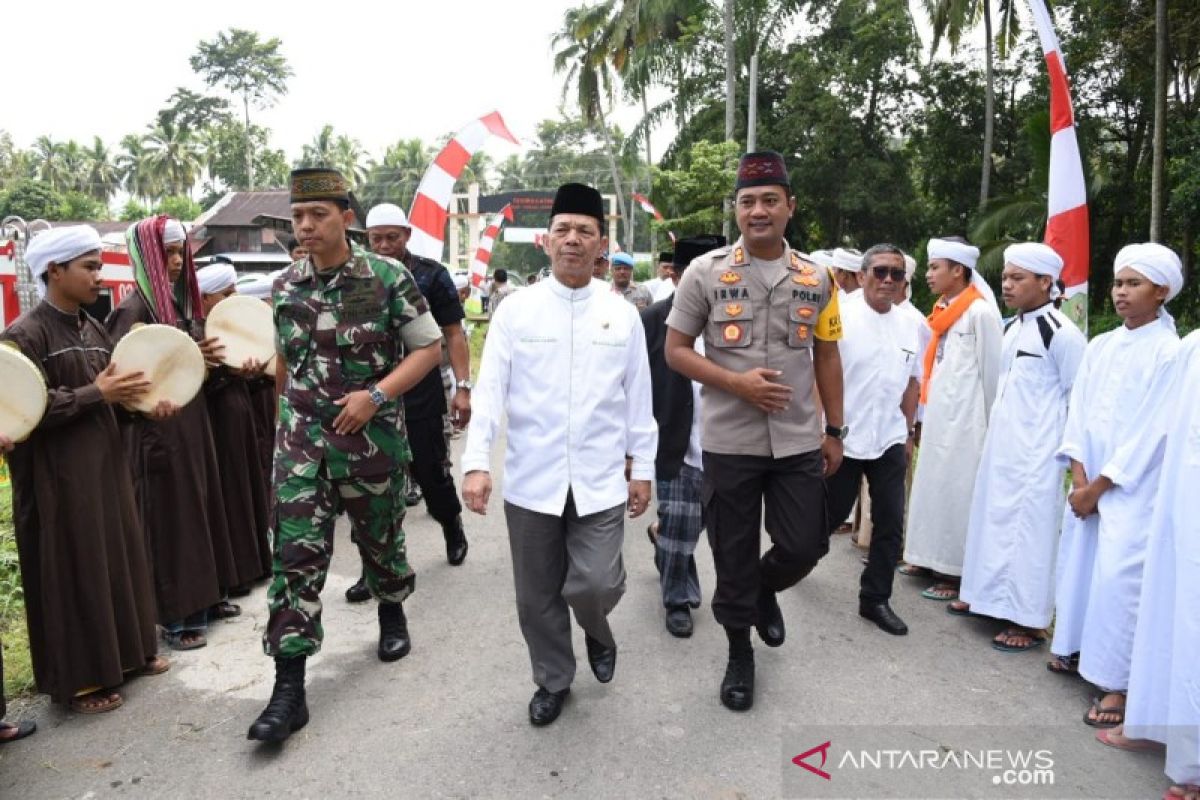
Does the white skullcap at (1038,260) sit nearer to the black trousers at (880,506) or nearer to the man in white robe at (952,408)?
the man in white robe at (952,408)

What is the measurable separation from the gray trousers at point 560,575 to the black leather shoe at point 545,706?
0.12 ft

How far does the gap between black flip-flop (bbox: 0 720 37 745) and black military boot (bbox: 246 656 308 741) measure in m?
0.88

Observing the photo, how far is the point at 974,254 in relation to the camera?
16.5ft

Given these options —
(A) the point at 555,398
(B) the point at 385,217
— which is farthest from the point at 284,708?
(B) the point at 385,217

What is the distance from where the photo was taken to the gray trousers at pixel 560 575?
3.39 metres

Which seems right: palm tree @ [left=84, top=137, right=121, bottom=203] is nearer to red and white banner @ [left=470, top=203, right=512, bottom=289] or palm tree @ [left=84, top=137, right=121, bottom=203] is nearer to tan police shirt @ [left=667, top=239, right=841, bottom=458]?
red and white banner @ [left=470, top=203, right=512, bottom=289]

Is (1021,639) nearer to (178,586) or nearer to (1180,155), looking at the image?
(178,586)

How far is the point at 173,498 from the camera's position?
414 cm

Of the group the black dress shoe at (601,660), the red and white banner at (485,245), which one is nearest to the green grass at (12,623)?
the black dress shoe at (601,660)

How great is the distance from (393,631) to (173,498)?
1.24 meters

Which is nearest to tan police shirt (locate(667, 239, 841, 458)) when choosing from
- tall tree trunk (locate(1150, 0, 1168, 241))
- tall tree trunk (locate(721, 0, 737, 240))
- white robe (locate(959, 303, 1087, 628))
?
white robe (locate(959, 303, 1087, 628))

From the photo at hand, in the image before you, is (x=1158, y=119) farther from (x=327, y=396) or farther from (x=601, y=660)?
(x=327, y=396)

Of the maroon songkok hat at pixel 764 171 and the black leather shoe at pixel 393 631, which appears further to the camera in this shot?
the black leather shoe at pixel 393 631

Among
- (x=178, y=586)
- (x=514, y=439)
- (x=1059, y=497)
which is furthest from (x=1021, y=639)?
(x=178, y=586)
